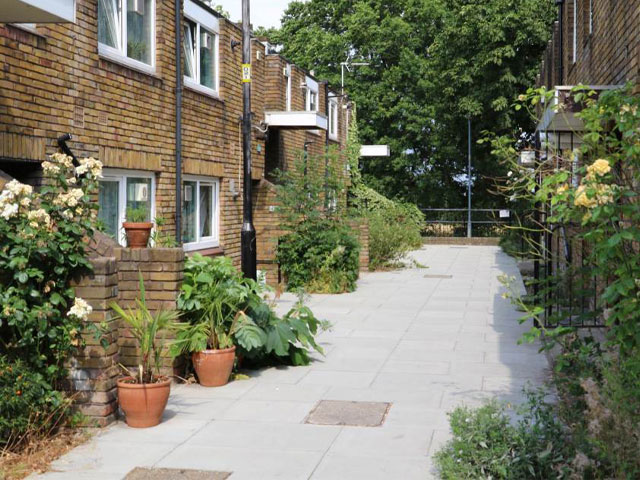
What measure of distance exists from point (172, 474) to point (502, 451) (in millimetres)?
2209

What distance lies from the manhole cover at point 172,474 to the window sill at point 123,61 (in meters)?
6.70

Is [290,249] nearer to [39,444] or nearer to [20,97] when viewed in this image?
[20,97]

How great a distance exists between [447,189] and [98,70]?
3380cm

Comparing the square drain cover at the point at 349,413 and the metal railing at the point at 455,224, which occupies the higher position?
the metal railing at the point at 455,224

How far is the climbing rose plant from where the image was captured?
19.2 ft

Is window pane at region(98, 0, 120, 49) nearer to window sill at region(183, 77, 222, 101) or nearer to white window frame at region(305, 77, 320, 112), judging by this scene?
window sill at region(183, 77, 222, 101)

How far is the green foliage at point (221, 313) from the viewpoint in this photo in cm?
800

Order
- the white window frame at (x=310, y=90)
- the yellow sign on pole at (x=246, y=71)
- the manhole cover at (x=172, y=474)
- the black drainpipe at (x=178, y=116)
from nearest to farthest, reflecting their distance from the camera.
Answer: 1. the manhole cover at (x=172, y=474)
2. the yellow sign on pole at (x=246, y=71)
3. the black drainpipe at (x=178, y=116)
4. the white window frame at (x=310, y=90)

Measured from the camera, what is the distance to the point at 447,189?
1690 inches

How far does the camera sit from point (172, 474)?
5.49m

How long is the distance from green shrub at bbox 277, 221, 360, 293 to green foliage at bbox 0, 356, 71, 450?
10.4 metres

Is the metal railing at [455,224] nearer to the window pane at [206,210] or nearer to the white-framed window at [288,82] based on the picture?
the white-framed window at [288,82]

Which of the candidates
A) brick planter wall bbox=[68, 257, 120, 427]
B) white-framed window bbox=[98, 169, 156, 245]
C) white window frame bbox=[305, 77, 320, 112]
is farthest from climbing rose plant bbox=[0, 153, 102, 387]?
white window frame bbox=[305, 77, 320, 112]

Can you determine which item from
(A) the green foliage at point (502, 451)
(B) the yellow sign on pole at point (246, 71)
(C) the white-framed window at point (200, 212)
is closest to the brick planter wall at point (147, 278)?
(A) the green foliage at point (502, 451)
